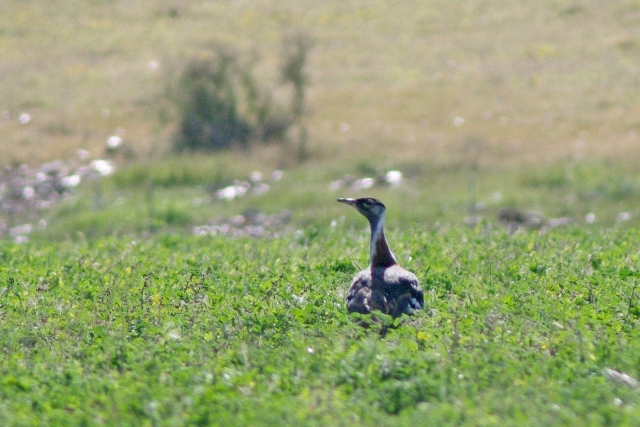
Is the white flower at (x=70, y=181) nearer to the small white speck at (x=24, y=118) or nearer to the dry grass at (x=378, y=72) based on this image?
the dry grass at (x=378, y=72)

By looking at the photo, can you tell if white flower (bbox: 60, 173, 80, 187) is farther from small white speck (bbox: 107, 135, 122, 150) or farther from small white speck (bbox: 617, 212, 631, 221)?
small white speck (bbox: 617, 212, 631, 221)

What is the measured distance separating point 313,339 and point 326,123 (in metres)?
29.2

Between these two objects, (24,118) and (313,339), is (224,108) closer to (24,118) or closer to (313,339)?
(24,118)

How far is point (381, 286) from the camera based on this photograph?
30.6 ft

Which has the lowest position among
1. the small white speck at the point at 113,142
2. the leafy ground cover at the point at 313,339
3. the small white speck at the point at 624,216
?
the small white speck at the point at 113,142

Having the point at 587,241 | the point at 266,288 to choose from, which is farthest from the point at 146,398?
the point at 587,241

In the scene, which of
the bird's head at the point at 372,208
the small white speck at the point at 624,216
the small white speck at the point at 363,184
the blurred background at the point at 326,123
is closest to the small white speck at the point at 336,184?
the blurred background at the point at 326,123

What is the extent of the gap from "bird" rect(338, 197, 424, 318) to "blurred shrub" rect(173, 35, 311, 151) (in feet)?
83.0

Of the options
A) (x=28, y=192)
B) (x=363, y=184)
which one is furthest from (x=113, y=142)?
(x=363, y=184)

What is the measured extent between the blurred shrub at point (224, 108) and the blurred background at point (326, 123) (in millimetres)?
74

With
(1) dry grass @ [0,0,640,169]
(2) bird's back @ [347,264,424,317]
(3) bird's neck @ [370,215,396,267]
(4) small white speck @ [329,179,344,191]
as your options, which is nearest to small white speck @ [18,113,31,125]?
(1) dry grass @ [0,0,640,169]

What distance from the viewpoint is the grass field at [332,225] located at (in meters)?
7.14

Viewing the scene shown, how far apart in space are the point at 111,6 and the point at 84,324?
2295 inches

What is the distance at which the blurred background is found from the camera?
87.4 ft
